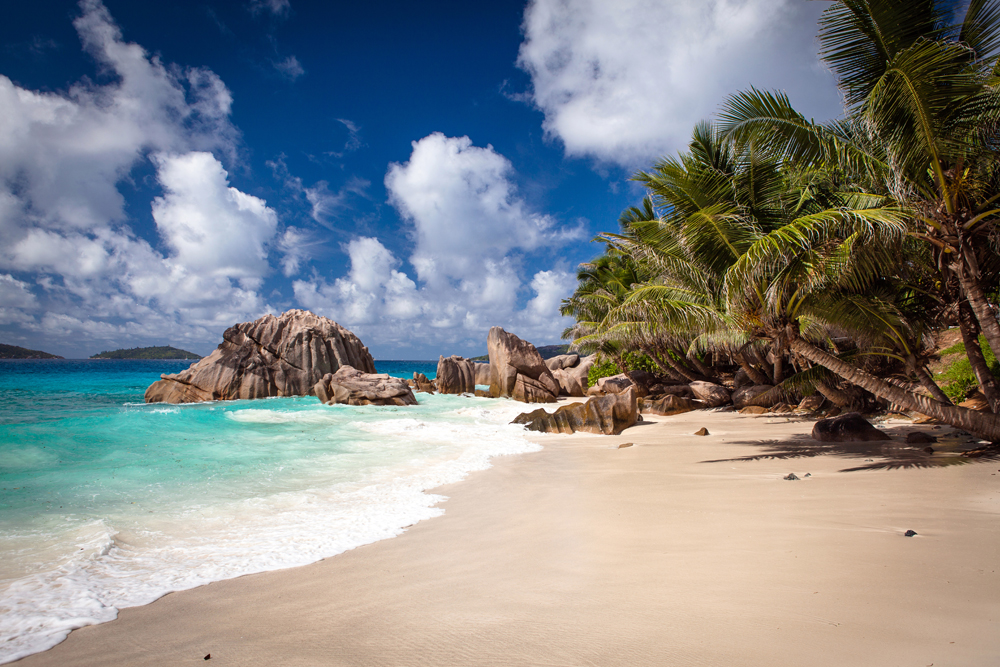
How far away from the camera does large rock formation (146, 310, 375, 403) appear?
24156 millimetres

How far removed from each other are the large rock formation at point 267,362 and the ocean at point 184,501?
11.1 meters

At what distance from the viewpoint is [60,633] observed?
277 cm

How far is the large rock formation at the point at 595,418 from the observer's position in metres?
12.3

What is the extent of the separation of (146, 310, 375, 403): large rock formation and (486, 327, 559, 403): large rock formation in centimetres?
998

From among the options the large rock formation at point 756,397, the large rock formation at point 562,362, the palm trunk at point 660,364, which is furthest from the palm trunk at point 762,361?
the large rock formation at point 562,362

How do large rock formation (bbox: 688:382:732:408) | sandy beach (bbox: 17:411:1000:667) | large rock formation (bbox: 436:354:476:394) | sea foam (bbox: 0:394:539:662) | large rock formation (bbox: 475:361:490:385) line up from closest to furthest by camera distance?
1. sandy beach (bbox: 17:411:1000:667)
2. sea foam (bbox: 0:394:539:662)
3. large rock formation (bbox: 688:382:732:408)
4. large rock formation (bbox: 436:354:476:394)
5. large rock formation (bbox: 475:361:490:385)

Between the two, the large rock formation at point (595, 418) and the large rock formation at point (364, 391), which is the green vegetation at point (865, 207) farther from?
the large rock formation at point (364, 391)

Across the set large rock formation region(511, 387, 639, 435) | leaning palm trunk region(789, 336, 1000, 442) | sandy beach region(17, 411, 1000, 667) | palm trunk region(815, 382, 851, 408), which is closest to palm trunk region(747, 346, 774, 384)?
large rock formation region(511, 387, 639, 435)

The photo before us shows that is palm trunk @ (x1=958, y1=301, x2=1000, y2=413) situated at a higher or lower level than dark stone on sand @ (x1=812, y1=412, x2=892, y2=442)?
higher

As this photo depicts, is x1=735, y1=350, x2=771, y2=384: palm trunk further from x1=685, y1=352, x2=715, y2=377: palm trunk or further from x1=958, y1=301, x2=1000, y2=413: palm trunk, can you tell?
x1=958, y1=301, x2=1000, y2=413: palm trunk

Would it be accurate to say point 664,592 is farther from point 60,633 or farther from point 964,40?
point 964,40

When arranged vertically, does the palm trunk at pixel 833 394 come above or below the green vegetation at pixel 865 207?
below

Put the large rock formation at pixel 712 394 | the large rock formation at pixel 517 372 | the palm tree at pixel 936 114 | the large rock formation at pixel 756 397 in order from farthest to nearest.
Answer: the large rock formation at pixel 517 372 → the large rock formation at pixel 712 394 → the large rock formation at pixel 756 397 → the palm tree at pixel 936 114

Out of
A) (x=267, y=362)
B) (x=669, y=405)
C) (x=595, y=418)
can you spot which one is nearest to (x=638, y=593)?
(x=595, y=418)
